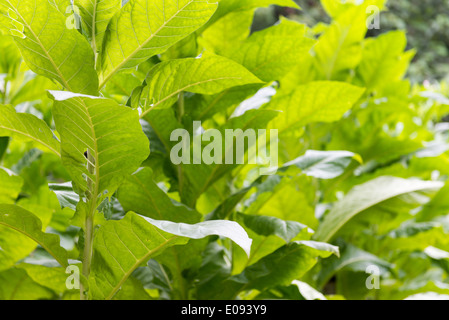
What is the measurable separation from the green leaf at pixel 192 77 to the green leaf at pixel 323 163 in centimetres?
37

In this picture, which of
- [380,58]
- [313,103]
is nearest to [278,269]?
[313,103]

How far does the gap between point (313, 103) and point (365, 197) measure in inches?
13.8

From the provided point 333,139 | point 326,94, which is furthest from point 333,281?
point 326,94

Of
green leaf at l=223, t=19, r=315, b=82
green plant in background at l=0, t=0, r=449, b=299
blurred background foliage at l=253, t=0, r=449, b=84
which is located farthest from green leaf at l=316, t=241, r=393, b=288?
blurred background foliage at l=253, t=0, r=449, b=84

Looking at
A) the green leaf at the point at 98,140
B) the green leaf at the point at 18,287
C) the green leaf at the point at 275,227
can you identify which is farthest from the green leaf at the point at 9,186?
the green leaf at the point at 275,227

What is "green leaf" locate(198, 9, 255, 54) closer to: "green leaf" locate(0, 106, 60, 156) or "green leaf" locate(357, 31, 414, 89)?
"green leaf" locate(0, 106, 60, 156)

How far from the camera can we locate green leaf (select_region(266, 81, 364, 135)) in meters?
0.99

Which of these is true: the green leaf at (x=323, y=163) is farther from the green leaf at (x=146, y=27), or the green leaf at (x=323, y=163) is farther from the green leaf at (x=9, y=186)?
the green leaf at (x=9, y=186)

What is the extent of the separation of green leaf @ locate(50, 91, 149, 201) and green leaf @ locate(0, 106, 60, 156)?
2.5 inches

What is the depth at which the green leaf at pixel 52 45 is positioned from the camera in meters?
0.62

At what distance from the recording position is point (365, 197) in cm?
122

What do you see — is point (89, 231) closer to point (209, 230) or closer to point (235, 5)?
point (209, 230)
